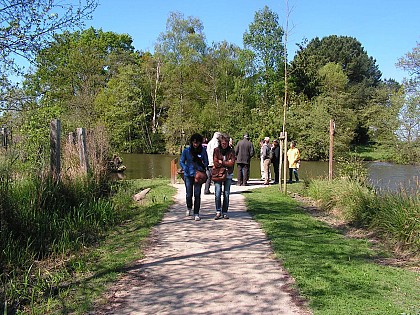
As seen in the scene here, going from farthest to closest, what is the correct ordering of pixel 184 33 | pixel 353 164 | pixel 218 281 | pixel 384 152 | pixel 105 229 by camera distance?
pixel 184 33, pixel 384 152, pixel 353 164, pixel 105 229, pixel 218 281

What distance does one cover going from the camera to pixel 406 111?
30.2 m

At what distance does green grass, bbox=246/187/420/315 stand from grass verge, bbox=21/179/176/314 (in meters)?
2.37

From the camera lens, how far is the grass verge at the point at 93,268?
16.0 feet

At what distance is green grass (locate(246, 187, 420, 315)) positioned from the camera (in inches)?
189

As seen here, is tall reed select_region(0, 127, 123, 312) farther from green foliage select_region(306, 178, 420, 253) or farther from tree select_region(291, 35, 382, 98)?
tree select_region(291, 35, 382, 98)

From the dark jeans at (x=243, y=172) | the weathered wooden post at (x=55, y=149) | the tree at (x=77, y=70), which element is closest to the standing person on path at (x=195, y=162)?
the weathered wooden post at (x=55, y=149)

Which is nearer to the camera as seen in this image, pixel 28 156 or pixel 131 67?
pixel 28 156

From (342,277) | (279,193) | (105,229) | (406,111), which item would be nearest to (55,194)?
(105,229)

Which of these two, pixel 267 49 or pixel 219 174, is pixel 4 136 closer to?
pixel 219 174

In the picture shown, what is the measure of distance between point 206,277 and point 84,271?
5.79 feet

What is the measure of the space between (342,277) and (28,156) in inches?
293

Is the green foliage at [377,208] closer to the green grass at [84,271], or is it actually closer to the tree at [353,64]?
the green grass at [84,271]

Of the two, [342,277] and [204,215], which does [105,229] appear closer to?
[204,215]

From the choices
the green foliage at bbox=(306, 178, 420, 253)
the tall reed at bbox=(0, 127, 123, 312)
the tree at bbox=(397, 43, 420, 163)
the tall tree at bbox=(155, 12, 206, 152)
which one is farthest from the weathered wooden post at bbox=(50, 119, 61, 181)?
the tall tree at bbox=(155, 12, 206, 152)
